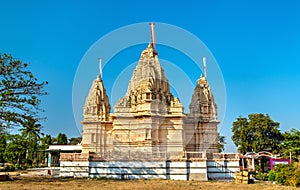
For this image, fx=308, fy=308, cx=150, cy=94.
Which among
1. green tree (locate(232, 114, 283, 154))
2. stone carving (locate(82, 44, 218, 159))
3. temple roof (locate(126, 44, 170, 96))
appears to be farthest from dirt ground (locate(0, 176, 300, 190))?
green tree (locate(232, 114, 283, 154))

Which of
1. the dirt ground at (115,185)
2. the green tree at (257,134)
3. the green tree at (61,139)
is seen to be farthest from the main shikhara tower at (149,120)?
the green tree at (61,139)

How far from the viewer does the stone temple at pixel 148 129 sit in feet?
105

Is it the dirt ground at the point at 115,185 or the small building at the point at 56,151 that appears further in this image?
the small building at the point at 56,151

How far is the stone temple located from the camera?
3197cm

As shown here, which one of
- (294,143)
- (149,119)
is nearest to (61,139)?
(149,119)

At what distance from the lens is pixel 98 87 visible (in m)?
42.8

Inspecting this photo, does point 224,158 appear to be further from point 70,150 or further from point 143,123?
point 70,150

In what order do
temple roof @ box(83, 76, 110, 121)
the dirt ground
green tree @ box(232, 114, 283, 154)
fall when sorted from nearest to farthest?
the dirt ground
temple roof @ box(83, 76, 110, 121)
green tree @ box(232, 114, 283, 154)

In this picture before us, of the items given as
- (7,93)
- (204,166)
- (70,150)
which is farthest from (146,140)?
(70,150)

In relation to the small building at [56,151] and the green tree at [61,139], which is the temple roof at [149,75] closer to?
the small building at [56,151]

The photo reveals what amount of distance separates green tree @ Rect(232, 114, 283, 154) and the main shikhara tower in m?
25.5

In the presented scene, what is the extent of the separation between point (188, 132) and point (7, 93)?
82.4 feet

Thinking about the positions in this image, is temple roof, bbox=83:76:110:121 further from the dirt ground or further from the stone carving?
the dirt ground

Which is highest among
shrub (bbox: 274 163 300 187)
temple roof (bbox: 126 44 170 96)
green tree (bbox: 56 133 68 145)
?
temple roof (bbox: 126 44 170 96)
